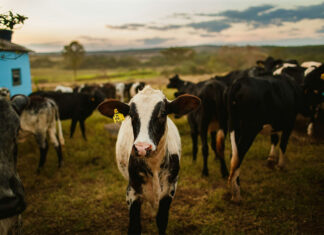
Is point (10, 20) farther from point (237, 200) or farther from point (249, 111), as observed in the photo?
point (237, 200)

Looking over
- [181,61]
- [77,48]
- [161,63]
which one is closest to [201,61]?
[181,61]

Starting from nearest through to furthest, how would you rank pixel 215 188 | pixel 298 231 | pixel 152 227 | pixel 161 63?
pixel 298 231, pixel 152 227, pixel 215 188, pixel 161 63

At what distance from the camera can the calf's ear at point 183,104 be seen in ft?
8.88

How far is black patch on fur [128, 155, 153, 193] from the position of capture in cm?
271

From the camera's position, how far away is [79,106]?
9352 millimetres

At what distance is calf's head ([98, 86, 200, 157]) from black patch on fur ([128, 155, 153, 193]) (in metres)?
0.38

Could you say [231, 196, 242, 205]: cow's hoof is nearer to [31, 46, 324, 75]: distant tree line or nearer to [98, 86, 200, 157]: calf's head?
[98, 86, 200, 157]: calf's head

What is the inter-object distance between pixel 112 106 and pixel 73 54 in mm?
36560

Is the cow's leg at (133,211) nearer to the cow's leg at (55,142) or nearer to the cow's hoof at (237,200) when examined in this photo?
the cow's hoof at (237,200)

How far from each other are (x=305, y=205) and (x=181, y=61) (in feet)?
159

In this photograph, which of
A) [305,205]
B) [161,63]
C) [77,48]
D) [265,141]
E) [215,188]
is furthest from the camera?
[161,63]

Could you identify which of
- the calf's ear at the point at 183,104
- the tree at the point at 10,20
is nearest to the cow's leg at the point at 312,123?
the calf's ear at the point at 183,104

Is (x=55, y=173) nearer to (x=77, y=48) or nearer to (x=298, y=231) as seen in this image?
(x=298, y=231)

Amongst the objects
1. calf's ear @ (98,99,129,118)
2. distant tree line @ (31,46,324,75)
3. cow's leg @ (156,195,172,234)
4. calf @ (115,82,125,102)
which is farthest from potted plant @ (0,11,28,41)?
distant tree line @ (31,46,324,75)
